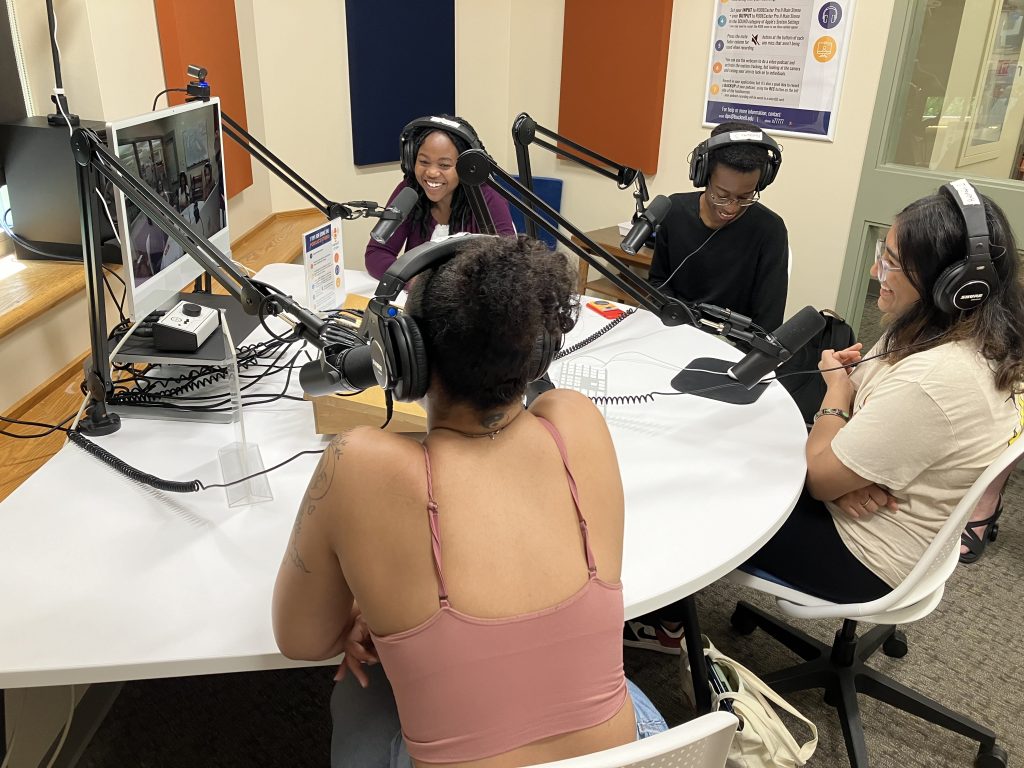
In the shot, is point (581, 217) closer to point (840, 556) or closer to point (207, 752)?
point (840, 556)

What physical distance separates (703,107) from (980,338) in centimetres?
233

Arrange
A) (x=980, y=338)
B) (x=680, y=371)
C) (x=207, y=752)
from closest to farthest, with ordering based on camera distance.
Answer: (x=980, y=338), (x=207, y=752), (x=680, y=371)

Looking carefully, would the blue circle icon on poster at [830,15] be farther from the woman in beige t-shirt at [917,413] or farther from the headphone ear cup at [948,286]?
the headphone ear cup at [948,286]

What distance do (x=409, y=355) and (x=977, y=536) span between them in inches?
48.7

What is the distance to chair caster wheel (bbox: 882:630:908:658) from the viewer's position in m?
1.98

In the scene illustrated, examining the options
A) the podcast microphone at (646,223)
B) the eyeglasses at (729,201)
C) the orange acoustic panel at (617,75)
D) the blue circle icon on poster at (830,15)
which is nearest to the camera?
the podcast microphone at (646,223)

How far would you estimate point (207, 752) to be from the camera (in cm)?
166

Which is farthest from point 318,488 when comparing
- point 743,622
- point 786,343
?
point 743,622

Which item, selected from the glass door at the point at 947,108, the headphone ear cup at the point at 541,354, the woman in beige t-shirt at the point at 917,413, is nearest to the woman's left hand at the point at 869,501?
the woman in beige t-shirt at the point at 917,413

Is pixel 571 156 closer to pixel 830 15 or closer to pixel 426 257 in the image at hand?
pixel 426 257

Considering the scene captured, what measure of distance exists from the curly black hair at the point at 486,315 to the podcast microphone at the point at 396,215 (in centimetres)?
73

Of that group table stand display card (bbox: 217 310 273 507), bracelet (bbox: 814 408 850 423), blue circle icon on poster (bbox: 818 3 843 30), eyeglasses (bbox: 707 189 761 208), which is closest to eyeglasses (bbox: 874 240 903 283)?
bracelet (bbox: 814 408 850 423)

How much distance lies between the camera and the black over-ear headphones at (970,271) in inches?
50.4

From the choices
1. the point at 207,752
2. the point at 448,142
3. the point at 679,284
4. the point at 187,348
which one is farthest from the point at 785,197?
the point at 207,752
